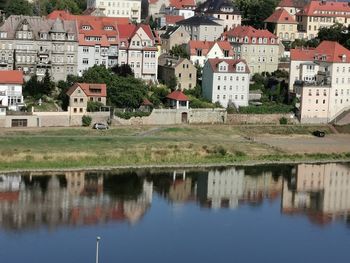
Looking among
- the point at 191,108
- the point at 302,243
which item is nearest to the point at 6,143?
the point at 191,108

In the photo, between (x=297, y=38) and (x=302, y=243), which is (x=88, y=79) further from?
(x=297, y=38)

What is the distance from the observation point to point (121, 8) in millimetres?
68250

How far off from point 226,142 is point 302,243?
1404 centimetres

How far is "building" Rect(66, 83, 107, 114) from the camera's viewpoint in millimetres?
42706

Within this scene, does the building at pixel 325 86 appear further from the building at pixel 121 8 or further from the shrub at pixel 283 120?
the building at pixel 121 8

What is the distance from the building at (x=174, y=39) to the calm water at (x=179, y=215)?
17729 millimetres

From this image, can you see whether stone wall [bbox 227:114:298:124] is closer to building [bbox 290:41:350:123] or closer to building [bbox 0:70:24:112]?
building [bbox 290:41:350:123]

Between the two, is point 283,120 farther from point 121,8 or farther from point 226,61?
point 121,8

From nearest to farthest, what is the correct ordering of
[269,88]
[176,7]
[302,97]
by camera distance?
[302,97] → [269,88] → [176,7]

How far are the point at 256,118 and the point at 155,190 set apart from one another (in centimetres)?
1399

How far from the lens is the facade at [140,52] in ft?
161

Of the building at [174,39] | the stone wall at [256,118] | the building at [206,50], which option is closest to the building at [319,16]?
the building at [174,39]

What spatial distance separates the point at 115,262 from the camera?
25250mm

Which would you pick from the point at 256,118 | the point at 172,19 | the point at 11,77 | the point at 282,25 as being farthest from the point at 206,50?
the point at 11,77
